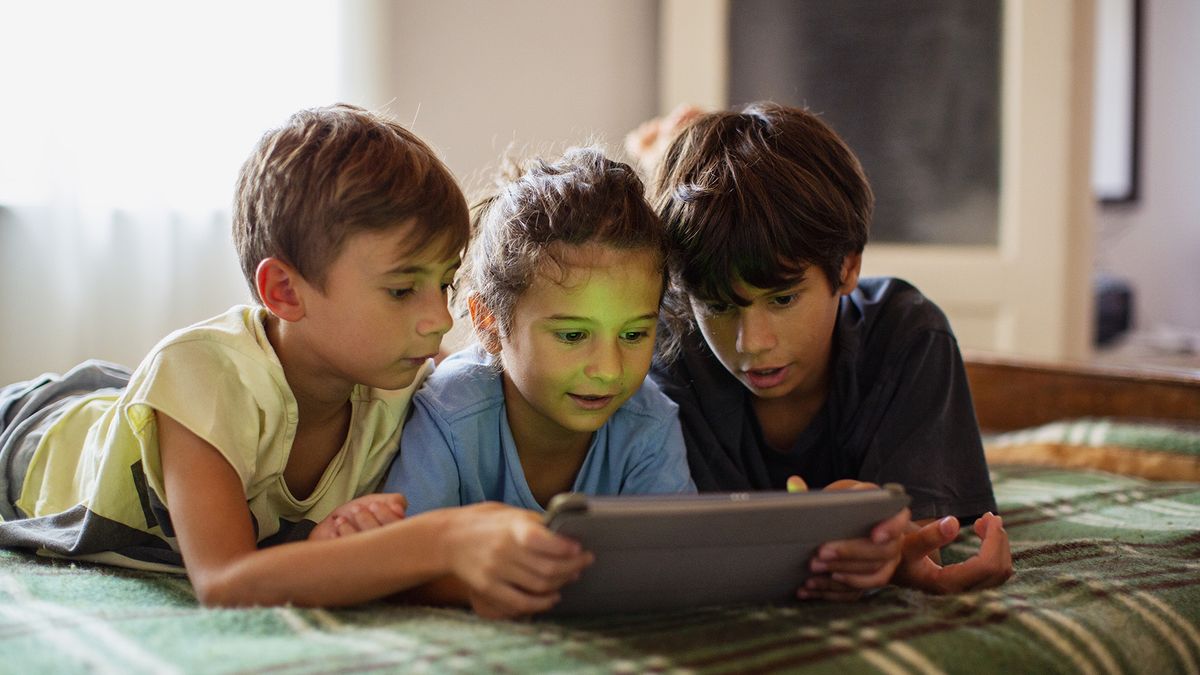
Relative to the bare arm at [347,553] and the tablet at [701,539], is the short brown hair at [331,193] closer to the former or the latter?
the bare arm at [347,553]

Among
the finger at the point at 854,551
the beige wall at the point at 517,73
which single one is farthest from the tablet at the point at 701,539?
the beige wall at the point at 517,73

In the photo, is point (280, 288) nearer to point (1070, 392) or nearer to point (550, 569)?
point (550, 569)

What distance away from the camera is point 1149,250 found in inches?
160

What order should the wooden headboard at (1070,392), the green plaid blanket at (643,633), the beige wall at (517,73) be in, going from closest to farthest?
the green plaid blanket at (643,633) → the wooden headboard at (1070,392) → the beige wall at (517,73)

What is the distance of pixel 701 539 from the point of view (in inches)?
31.4

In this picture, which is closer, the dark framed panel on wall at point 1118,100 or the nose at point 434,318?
the nose at point 434,318

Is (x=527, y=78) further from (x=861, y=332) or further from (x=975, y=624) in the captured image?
(x=975, y=624)

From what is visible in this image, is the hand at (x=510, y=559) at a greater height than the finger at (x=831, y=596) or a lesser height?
greater

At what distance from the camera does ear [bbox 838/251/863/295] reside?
4.08ft

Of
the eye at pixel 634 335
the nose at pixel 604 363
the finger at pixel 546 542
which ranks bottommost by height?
the finger at pixel 546 542

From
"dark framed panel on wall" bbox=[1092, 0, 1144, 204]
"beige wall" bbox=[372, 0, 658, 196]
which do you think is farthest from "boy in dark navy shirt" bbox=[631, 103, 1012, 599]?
"dark framed panel on wall" bbox=[1092, 0, 1144, 204]

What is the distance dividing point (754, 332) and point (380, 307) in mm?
379

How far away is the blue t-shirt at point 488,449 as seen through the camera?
1.12m

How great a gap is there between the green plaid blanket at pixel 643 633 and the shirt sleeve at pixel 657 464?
272 millimetres
